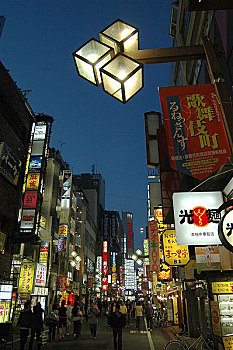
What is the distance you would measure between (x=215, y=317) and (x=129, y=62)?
9.92 meters

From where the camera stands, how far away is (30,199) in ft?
71.2

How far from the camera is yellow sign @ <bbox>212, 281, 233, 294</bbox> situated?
33.6ft

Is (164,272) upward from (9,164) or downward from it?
downward

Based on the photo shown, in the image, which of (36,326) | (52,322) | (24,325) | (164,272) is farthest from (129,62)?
(164,272)

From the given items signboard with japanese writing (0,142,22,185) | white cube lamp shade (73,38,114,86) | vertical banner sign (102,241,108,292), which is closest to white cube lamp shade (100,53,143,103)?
white cube lamp shade (73,38,114,86)

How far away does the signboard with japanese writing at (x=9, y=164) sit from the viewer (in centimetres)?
1828

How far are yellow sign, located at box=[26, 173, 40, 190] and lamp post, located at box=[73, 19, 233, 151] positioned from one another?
19.0 meters

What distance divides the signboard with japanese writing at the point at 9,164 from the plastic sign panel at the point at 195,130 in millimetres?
14682

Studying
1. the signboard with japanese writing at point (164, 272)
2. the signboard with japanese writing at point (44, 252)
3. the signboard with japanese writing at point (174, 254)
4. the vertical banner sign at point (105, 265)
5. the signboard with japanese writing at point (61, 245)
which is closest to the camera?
the signboard with japanese writing at point (174, 254)

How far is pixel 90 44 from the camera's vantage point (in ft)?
12.8

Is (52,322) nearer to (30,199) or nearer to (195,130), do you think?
(30,199)

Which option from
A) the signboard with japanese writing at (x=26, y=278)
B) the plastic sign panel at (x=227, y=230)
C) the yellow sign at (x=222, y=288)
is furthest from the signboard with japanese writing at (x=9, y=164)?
the plastic sign panel at (x=227, y=230)

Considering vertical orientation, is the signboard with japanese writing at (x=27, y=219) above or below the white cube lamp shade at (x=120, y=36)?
above

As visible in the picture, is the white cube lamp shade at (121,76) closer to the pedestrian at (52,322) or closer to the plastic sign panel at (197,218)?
the plastic sign panel at (197,218)
